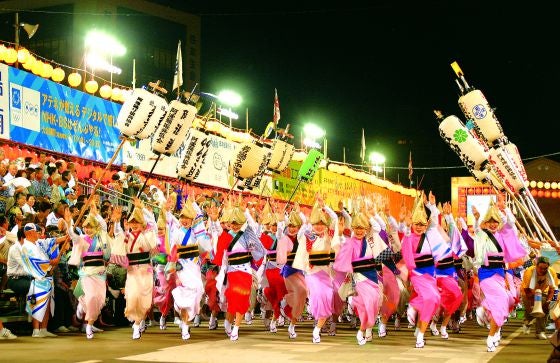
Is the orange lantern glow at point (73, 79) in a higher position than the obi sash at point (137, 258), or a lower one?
higher

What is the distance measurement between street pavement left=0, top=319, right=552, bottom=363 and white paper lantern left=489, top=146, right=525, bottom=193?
269 cm

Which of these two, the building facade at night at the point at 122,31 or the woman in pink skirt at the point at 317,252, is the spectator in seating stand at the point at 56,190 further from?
the building facade at night at the point at 122,31

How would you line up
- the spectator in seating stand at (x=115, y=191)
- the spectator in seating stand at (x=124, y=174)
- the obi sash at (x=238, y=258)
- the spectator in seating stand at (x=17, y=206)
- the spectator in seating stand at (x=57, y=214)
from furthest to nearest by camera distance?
the spectator in seating stand at (x=124, y=174) < the spectator in seating stand at (x=115, y=191) < the spectator in seating stand at (x=17, y=206) < the spectator in seating stand at (x=57, y=214) < the obi sash at (x=238, y=258)

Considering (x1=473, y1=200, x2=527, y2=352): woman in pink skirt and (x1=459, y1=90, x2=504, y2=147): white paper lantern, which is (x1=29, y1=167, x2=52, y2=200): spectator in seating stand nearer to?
(x1=473, y1=200, x2=527, y2=352): woman in pink skirt

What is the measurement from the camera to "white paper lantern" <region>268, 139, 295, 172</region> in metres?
19.6

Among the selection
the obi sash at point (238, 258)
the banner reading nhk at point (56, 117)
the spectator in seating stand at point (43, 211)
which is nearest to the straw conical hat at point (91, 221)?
the spectator in seating stand at point (43, 211)

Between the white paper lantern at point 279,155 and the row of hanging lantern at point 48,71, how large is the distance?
4206mm

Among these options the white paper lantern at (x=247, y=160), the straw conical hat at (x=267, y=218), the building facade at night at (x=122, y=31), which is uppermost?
the building facade at night at (x=122, y=31)

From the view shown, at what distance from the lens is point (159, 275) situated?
13.0 meters

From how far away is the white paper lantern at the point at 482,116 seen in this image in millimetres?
13945

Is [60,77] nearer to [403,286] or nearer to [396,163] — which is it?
[403,286]

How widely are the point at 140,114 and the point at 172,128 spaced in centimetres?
150

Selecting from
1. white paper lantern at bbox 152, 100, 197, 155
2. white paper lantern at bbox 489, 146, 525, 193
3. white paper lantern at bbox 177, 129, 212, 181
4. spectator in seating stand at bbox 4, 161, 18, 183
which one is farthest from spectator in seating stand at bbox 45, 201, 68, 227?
white paper lantern at bbox 489, 146, 525, 193

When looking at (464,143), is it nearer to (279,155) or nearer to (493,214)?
(493,214)
